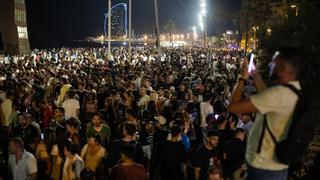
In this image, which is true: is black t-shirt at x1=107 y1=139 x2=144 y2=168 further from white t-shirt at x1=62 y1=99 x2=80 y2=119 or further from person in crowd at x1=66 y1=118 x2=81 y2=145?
white t-shirt at x1=62 y1=99 x2=80 y2=119

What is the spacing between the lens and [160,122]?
848 centimetres

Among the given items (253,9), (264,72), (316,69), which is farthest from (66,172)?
(253,9)

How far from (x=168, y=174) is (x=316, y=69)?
282 cm

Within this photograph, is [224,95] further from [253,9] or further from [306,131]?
[306,131]

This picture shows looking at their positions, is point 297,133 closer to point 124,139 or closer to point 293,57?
point 293,57

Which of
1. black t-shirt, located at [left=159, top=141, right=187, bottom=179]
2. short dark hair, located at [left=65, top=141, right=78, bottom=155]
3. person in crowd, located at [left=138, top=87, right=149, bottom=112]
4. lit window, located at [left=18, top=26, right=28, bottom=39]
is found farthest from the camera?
lit window, located at [left=18, top=26, right=28, bottom=39]

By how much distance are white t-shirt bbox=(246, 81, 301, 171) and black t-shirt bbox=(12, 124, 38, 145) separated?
5.47 meters

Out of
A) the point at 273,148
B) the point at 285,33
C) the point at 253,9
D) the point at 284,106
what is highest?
the point at 253,9

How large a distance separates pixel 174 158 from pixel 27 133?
2.94 metres

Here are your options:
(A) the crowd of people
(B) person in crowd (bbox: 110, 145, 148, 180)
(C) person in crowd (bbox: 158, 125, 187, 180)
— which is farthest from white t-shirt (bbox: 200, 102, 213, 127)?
(B) person in crowd (bbox: 110, 145, 148, 180)

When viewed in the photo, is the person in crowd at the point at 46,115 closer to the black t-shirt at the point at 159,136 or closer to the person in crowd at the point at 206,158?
the black t-shirt at the point at 159,136

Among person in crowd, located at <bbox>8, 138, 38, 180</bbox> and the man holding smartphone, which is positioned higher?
the man holding smartphone

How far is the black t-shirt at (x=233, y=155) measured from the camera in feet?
22.5

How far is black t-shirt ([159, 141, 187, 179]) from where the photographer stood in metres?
7.11
